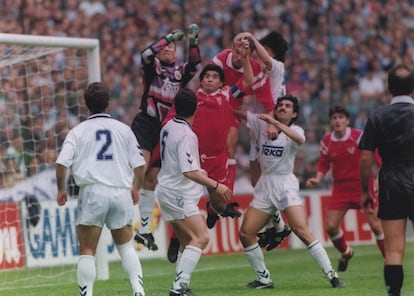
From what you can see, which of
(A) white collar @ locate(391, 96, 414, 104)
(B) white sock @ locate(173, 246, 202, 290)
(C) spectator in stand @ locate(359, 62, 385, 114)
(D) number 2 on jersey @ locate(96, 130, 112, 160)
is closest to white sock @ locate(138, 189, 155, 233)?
(B) white sock @ locate(173, 246, 202, 290)

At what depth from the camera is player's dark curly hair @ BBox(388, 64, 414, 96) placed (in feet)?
31.1

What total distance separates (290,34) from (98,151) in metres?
14.1

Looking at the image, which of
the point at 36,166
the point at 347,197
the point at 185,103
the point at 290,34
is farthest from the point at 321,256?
the point at 290,34

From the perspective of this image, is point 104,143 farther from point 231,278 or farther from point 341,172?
point 341,172

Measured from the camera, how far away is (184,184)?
429 inches

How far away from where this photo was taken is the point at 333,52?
22031 millimetres

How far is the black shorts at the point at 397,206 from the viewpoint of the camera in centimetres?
941

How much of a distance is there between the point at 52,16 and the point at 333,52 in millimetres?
5619

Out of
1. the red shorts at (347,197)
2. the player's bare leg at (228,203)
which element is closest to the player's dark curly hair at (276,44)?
the player's bare leg at (228,203)

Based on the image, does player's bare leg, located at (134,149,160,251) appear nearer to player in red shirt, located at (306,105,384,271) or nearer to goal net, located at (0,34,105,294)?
goal net, located at (0,34,105,294)

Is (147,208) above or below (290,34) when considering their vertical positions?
below

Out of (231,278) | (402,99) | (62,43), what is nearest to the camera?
(402,99)

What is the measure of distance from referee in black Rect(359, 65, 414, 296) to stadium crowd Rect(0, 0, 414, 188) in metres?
9.39

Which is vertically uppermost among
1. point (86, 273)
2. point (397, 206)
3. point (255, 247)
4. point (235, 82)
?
point (235, 82)
